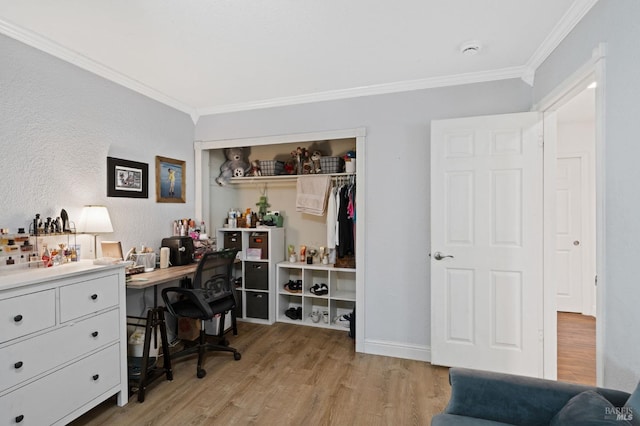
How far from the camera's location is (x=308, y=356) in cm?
288

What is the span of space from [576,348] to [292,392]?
2772 mm

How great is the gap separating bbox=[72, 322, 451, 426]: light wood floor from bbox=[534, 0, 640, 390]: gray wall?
44.4 inches

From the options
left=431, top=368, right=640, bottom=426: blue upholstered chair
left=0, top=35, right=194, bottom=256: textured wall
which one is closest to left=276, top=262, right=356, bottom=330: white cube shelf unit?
left=0, top=35, right=194, bottom=256: textured wall

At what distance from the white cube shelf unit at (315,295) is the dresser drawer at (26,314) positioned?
227 cm

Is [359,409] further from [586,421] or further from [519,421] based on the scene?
[586,421]

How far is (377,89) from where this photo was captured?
291 cm

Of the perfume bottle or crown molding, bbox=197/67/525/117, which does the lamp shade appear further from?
crown molding, bbox=197/67/525/117

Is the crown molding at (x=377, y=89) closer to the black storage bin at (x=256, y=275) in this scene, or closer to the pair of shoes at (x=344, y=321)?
the black storage bin at (x=256, y=275)

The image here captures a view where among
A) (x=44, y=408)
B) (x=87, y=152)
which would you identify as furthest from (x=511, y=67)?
(x=44, y=408)

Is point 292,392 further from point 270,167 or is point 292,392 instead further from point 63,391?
point 270,167

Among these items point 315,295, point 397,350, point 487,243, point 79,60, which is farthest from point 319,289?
point 79,60

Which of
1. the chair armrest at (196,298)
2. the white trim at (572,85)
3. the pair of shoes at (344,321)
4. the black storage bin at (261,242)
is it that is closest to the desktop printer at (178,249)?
the chair armrest at (196,298)

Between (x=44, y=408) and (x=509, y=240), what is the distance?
3.13 meters

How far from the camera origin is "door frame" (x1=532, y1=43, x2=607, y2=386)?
5.05 ft
